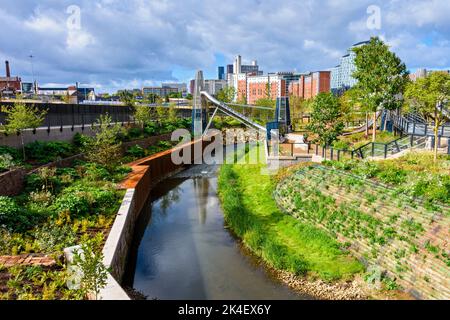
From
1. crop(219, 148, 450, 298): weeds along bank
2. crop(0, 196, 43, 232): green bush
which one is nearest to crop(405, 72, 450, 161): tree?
crop(219, 148, 450, 298): weeds along bank

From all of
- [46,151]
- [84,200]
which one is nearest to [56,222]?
[84,200]

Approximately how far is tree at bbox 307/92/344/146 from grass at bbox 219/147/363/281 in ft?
18.0

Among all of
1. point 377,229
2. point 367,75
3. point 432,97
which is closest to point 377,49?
point 367,75

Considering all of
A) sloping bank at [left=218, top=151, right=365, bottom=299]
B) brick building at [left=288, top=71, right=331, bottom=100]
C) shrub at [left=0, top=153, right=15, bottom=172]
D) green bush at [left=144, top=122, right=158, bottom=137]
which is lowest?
sloping bank at [left=218, top=151, right=365, bottom=299]

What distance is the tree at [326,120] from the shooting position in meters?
21.9

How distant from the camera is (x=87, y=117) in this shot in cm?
2561

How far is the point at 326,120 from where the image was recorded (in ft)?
72.8

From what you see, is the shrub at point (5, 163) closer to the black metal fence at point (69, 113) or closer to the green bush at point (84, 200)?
the green bush at point (84, 200)

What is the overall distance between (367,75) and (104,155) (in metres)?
18.3

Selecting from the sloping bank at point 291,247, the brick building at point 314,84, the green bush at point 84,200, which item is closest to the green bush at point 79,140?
the green bush at point 84,200

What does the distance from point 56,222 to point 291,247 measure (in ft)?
27.2

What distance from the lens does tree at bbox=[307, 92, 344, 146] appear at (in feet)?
71.9

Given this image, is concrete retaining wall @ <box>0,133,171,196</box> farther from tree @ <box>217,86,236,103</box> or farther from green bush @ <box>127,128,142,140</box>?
tree @ <box>217,86,236,103</box>
